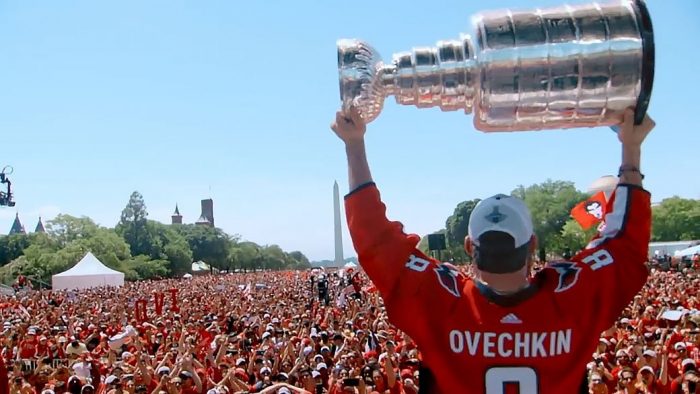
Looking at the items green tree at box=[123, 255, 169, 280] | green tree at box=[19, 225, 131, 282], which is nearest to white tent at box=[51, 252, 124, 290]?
green tree at box=[19, 225, 131, 282]

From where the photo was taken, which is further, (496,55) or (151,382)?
(151,382)

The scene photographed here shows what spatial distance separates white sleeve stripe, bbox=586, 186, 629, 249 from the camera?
2.15m

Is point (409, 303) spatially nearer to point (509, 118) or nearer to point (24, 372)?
point (509, 118)

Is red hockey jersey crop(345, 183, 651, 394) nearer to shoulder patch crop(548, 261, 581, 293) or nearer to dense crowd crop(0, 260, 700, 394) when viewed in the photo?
shoulder patch crop(548, 261, 581, 293)

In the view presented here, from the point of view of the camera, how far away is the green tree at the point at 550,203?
66.2m

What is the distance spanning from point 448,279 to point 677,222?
3126 inches

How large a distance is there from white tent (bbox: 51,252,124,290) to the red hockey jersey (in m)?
35.3

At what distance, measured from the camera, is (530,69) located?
6.52 feet

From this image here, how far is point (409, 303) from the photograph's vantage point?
2.05 meters

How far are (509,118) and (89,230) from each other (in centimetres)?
7935

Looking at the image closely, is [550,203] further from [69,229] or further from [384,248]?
[384,248]

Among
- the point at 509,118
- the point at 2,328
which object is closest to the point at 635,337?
the point at 509,118

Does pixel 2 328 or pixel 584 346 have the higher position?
pixel 584 346

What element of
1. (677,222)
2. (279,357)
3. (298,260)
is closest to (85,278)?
(279,357)
